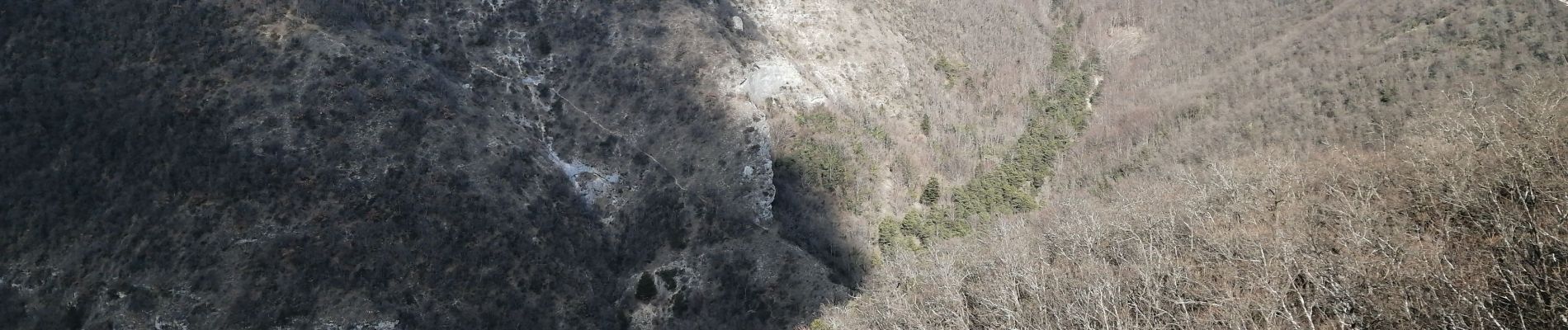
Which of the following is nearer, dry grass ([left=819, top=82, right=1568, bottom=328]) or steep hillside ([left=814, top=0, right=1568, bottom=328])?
dry grass ([left=819, top=82, right=1568, bottom=328])

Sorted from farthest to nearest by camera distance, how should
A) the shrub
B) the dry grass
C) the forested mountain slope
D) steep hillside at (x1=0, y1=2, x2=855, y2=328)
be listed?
the shrub, steep hillside at (x1=0, y1=2, x2=855, y2=328), the forested mountain slope, the dry grass

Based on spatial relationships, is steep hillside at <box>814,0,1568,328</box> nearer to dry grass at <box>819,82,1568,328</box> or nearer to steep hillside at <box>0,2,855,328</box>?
dry grass at <box>819,82,1568,328</box>

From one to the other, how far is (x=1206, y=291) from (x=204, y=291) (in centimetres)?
5048

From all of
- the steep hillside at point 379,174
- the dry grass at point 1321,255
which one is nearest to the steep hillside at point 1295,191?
the dry grass at point 1321,255

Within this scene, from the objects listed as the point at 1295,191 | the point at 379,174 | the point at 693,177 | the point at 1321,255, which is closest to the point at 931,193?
the point at 693,177

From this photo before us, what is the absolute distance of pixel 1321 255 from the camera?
2788 centimetres

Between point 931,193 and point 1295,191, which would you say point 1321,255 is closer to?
point 1295,191

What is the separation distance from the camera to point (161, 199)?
171ft

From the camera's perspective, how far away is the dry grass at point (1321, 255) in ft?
71.1

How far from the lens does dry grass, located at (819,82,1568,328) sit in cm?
2166

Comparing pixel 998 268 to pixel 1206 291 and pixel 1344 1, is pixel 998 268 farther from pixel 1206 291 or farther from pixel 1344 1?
pixel 1344 1

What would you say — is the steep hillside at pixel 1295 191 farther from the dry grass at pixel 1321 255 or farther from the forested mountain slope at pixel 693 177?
the forested mountain slope at pixel 693 177

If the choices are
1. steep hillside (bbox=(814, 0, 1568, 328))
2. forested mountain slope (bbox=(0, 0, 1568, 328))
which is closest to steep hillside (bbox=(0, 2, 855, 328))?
forested mountain slope (bbox=(0, 0, 1568, 328))

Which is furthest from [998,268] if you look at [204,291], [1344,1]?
[1344,1]
